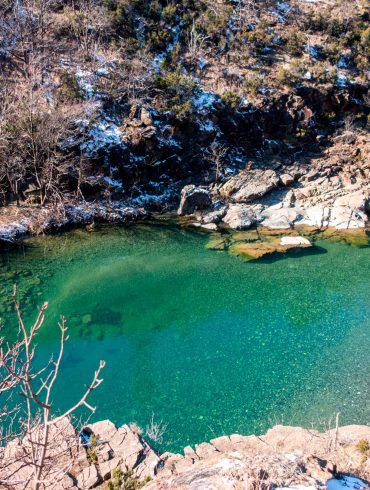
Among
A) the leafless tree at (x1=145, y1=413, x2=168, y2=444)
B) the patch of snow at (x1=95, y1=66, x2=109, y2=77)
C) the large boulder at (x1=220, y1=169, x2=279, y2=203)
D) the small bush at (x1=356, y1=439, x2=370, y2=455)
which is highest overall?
the patch of snow at (x1=95, y1=66, x2=109, y2=77)

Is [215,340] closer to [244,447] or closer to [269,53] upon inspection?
[244,447]

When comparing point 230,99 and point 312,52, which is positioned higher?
point 312,52

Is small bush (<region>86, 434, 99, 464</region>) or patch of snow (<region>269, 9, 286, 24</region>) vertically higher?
patch of snow (<region>269, 9, 286, 24</region>)

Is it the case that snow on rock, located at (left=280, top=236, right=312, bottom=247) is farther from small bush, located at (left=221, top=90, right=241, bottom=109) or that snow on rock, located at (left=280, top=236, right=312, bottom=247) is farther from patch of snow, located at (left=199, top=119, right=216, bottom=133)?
small bush, located at (left=221, top=90, right=241, bottom=109)

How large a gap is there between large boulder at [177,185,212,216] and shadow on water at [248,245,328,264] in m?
6.93

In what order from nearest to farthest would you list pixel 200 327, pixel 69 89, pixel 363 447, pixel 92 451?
1. pixel 363 447
2. pixel 92 451
3. pixel 200 327
4. pixel 69 89

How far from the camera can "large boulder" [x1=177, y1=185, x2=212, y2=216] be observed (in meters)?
25.8

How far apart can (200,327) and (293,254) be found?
8.51 metres

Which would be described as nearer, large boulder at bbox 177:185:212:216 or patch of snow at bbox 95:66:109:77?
large boulder at bbox 177:185:212:216

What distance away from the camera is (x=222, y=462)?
559cm

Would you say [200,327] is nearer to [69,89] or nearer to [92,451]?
[92,451]

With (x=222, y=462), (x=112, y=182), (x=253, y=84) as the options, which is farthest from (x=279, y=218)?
(x=222, y=462)

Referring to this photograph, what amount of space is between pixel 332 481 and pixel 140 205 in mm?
22190

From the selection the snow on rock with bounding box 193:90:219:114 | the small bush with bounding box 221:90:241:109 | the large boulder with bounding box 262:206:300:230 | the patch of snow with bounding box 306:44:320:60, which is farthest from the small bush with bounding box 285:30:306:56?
the large boulder with bounding box 262:206:300:230
